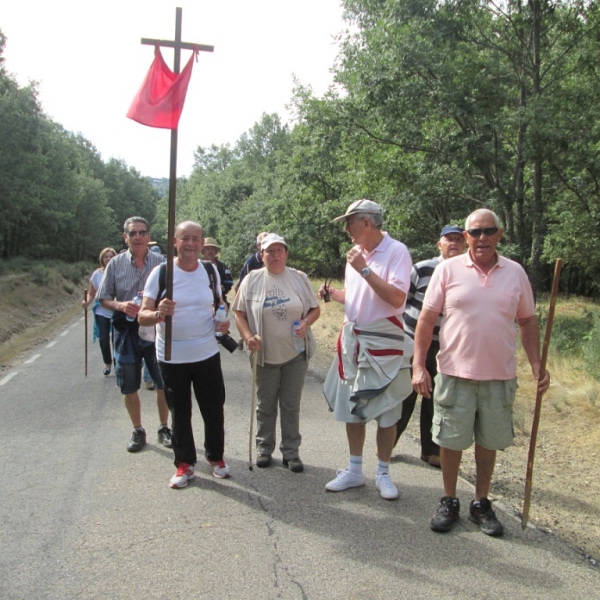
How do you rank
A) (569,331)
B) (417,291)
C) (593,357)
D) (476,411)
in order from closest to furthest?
(476,411) → (417,291) → (593,357) → (569,331)

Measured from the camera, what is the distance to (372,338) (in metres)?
4.20

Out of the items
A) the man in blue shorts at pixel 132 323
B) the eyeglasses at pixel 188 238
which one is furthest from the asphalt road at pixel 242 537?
the eyeglasses at pixel 188 238

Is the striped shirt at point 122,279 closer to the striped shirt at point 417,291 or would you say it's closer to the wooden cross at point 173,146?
the wooden cross at point 173,146

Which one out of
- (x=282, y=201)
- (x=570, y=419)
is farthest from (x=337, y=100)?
(x=282, y=201)

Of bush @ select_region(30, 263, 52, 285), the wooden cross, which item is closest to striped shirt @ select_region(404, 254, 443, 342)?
the wooden cross

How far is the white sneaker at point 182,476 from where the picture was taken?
4441 millimetres

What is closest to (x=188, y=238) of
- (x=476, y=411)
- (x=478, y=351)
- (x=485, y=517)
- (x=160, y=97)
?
(x=160, y=97)

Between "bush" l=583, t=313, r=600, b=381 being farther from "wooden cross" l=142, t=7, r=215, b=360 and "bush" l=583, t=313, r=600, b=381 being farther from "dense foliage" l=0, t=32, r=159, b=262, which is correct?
"dense foliage" l=0, t=32, r=159, b=262

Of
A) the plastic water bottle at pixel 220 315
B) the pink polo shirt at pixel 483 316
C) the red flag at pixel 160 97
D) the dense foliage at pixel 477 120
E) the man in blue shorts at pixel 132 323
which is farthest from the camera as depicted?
the dense foliage at pixel 477 120

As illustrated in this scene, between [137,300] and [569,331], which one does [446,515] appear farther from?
[569,331]

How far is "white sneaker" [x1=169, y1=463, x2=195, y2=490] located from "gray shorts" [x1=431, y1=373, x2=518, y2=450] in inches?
77.3

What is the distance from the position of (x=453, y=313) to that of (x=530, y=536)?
57.3 inches

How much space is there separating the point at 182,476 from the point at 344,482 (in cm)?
121

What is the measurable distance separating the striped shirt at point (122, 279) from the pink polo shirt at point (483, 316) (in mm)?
2870
